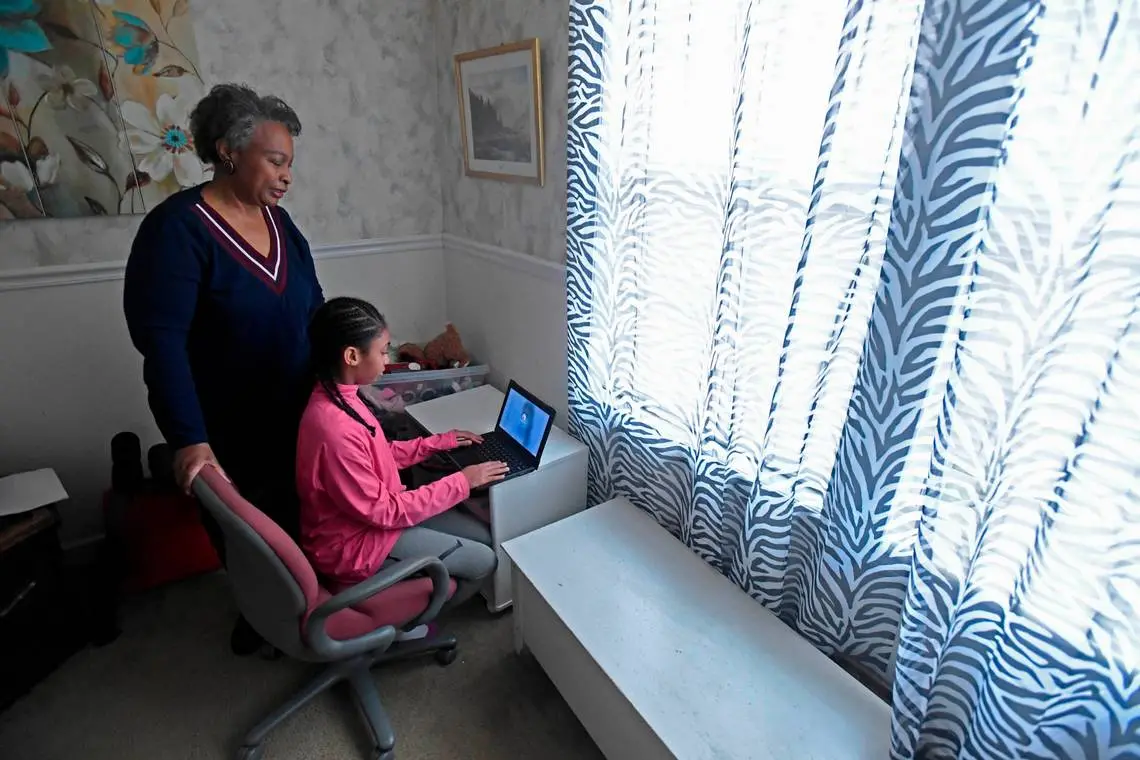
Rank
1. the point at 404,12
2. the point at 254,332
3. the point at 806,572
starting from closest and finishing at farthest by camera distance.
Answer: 1. the point at 806,572
2. the point at 254,332
3. the point at 404,12

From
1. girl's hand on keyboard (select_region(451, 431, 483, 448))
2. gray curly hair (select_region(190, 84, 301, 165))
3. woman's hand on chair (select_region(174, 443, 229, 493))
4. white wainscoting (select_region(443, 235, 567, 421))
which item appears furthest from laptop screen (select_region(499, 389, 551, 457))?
gray curly hair (select_region(190, 84, 301, 165))

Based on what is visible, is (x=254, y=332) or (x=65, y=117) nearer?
(x=254, y=332)

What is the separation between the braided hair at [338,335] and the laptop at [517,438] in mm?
516

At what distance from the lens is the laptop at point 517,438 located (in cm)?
183

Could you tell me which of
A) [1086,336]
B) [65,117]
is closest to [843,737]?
[1086,336]

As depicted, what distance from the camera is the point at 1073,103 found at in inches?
32.3

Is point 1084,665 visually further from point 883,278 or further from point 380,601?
point 380,601

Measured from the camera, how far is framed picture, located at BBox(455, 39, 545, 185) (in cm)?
194

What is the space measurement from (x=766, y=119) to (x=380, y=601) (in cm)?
133

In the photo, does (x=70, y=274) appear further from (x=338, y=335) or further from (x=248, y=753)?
(x=248, y=753)

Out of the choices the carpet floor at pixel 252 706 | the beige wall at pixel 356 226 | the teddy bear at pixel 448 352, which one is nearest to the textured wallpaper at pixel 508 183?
the beige wall at pixel 356 226

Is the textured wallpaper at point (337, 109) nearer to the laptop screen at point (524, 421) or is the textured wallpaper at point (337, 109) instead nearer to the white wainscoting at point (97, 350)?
the white wainscoting at point (97, 350)

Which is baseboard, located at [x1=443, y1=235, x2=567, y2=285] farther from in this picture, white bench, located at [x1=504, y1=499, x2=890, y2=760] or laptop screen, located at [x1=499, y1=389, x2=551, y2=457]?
white bench, located at [x1=504, y1=499, x2=890, y2=760]

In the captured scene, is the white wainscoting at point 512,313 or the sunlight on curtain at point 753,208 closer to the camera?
the sunlight on curtain at point 753,208
